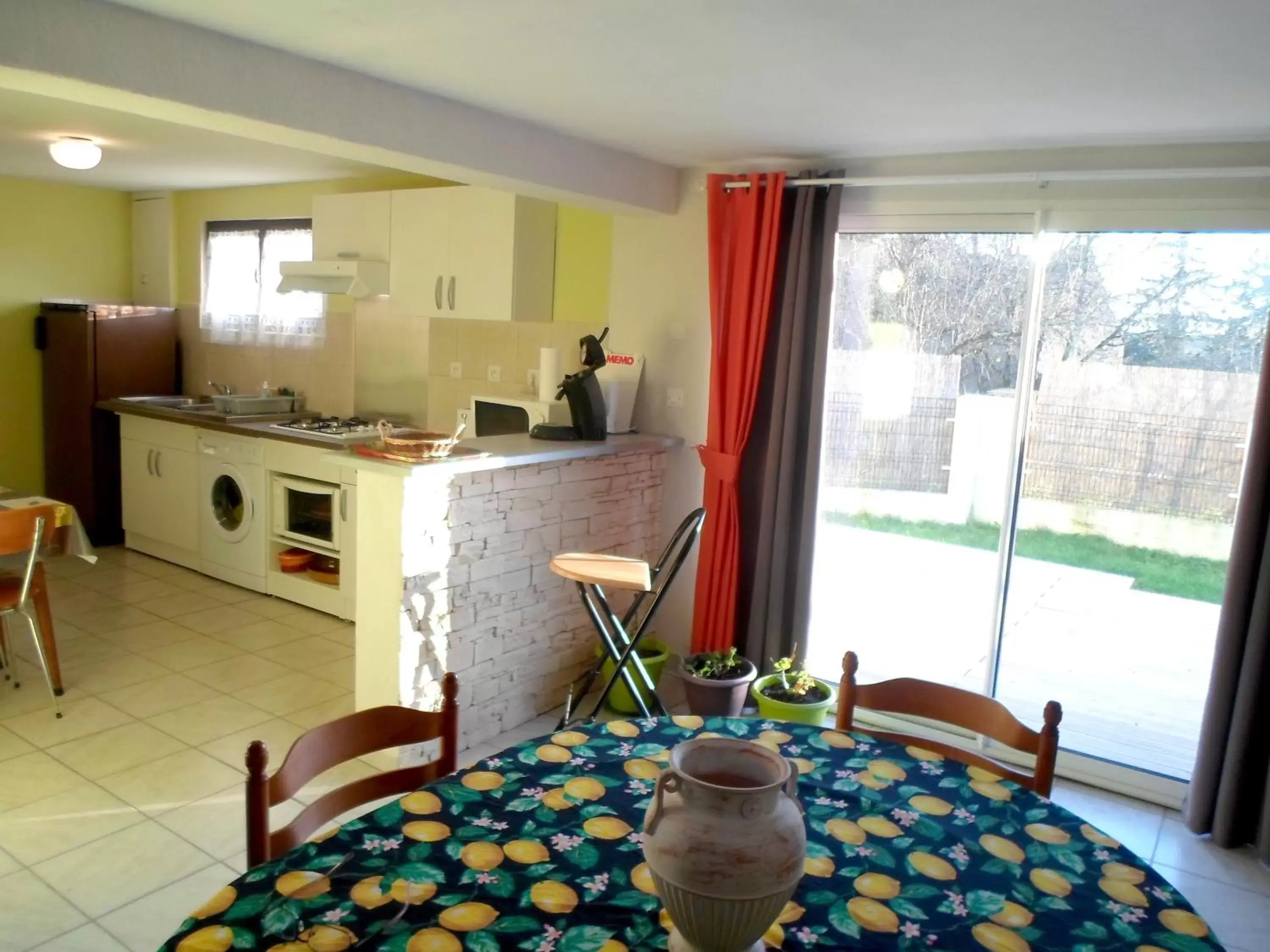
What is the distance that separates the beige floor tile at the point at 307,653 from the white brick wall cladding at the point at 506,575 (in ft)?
3.33

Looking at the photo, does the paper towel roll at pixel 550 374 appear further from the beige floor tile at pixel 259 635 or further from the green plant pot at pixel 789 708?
the beige floor tile at pixel 259 635

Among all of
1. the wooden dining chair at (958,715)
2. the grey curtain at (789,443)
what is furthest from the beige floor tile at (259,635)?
the wooden dining chair at (958,715)

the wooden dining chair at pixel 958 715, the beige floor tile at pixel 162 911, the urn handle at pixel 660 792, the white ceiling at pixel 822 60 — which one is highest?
the white ceiling at pixel 822 60

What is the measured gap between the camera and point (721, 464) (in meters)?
3.85

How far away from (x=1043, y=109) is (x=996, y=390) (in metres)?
1.09

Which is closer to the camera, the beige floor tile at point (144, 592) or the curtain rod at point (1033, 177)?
the curtain rod at point (1033, 177)

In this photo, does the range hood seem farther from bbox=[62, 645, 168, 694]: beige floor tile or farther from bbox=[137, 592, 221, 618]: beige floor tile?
bbox=[62, 645, 168, 694]: beige floor tile

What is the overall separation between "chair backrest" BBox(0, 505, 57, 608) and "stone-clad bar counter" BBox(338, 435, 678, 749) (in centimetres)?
133

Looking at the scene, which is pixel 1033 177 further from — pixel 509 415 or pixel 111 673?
pixel 111 673

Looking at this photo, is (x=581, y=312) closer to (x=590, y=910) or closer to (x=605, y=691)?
(x=605, y=691)

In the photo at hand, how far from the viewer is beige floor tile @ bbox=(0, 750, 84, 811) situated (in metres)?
2.97

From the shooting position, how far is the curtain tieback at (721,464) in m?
3.81

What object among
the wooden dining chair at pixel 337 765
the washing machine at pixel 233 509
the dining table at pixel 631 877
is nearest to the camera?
the dining table at pixel 631 877

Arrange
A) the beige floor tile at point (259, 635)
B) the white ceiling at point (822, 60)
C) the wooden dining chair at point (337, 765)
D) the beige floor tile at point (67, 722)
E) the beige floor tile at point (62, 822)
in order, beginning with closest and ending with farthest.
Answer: the wooden dining chair at point (337, 765)
the white ceiling at point (822, 60)
the beige floor tile at point (62, 822)
the beige floor tile at point (67, 722)
the beige floor tile at point (259, 635)
